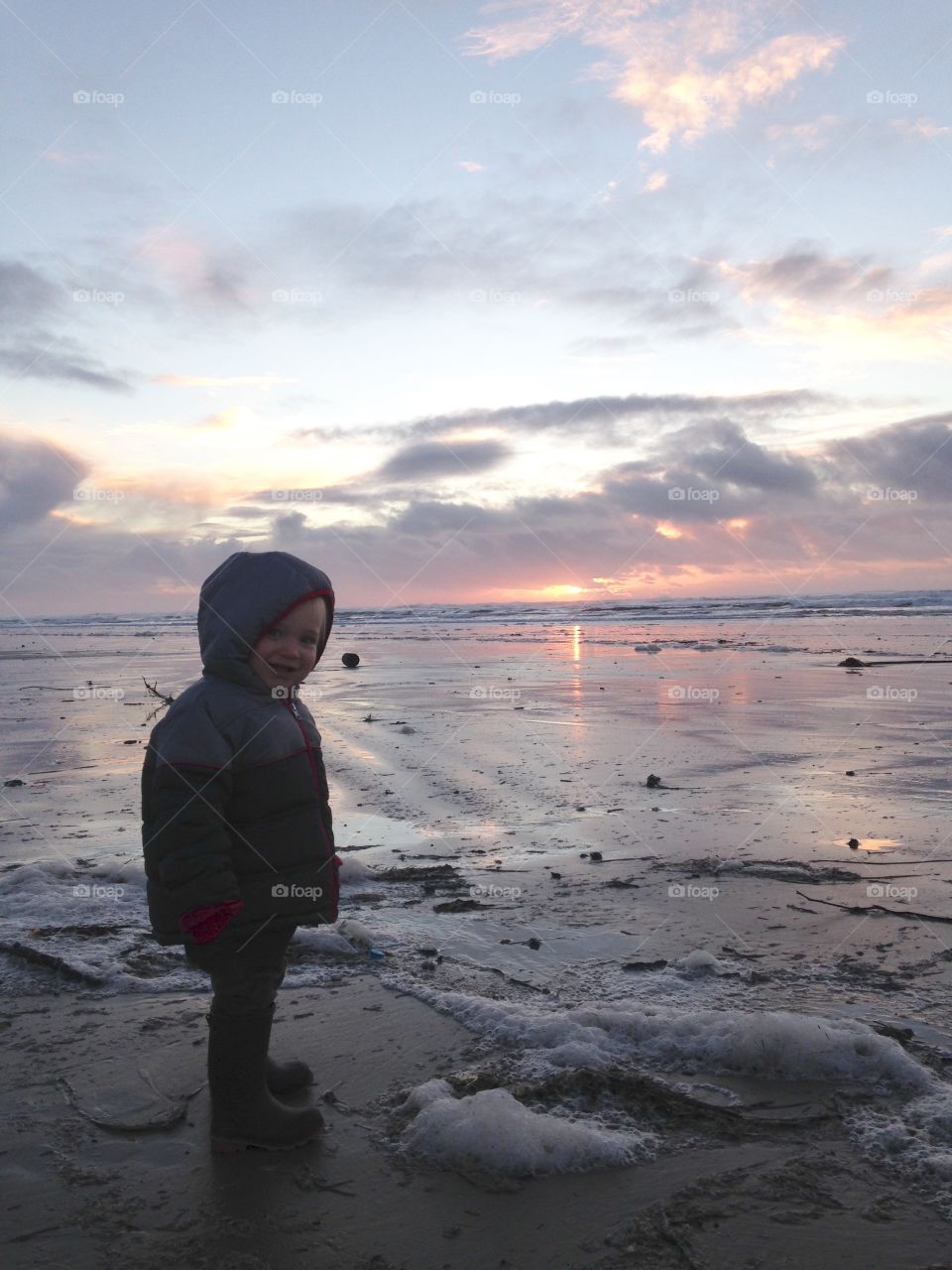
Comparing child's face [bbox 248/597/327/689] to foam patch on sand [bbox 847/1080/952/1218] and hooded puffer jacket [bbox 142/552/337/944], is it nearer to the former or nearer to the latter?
hooded puffer jacket [bbox 142/552/337/944]

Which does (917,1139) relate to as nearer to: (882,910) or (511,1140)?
(511,1140)

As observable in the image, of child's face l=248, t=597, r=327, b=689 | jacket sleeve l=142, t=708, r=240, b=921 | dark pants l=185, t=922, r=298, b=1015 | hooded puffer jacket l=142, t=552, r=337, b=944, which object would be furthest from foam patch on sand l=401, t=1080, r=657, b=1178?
child's face l=248, t=597, r=327, b=689

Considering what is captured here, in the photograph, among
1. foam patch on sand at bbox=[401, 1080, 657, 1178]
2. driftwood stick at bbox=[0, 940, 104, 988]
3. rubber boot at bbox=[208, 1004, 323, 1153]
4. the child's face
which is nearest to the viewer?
foam patch on sand at bbox=[401, 1080, 657, 1178]

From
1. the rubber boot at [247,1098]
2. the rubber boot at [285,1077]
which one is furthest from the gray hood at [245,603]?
the rubber boot at [285,1077]

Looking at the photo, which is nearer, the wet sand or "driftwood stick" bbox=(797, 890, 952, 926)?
the wet sand

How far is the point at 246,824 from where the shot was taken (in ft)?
9.63

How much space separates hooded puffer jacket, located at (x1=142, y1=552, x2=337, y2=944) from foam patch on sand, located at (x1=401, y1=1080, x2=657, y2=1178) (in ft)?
2.37

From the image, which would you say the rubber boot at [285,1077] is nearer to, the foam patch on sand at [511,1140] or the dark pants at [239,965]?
the dark pants at [239,965]

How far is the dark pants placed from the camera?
286 cm

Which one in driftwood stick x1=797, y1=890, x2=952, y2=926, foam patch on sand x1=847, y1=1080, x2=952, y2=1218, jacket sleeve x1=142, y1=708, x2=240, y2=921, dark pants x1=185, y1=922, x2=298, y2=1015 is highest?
jacket sleeve x1=142, y1=708, x2=240, y2=921

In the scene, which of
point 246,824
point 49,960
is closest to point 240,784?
point 246,824

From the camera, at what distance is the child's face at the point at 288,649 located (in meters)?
3.12

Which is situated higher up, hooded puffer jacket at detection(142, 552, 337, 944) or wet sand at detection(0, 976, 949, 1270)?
hooded puffer jacket at detection(142, 552, 337, 944)

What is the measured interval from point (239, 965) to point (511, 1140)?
3.17ft
